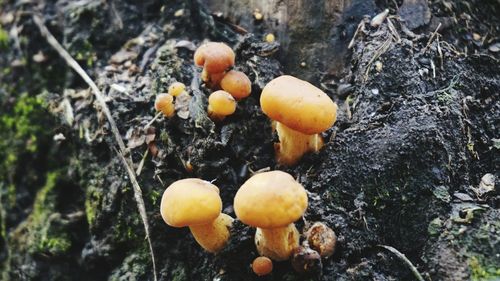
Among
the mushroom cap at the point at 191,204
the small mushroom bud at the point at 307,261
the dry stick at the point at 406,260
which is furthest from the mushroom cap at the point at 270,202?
the dry stick at the point at 406,260

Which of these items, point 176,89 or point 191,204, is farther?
point 176,89

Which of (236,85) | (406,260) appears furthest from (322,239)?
(236,85)

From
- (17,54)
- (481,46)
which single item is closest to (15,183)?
(17,54)

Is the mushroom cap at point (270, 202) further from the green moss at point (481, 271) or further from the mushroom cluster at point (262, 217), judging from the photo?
the green moss at point (481, 271)

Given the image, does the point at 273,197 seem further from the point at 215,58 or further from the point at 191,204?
the point at 215,58

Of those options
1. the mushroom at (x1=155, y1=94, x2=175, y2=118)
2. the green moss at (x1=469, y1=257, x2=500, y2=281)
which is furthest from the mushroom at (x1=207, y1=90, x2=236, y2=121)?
the green moss at (x1=469, y1=257, x2=500, y2=281)

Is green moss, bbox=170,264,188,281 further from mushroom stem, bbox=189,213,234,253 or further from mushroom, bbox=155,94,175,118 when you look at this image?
mushroom, bbox=155,94,175,118
